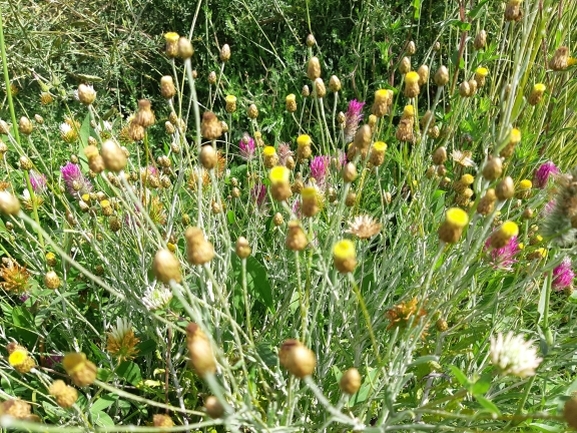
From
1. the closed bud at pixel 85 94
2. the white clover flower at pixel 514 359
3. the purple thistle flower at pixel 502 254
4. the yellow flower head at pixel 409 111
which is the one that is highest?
the closed bud at pixel 85 94

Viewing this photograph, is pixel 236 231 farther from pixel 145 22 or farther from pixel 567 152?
pixel 145 22

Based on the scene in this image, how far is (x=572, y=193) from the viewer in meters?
0.86

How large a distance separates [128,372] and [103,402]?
8 cm

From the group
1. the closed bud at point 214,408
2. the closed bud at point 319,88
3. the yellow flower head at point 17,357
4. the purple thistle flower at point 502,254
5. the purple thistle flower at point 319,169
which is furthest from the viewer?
the purple thistle flower at point 319,169

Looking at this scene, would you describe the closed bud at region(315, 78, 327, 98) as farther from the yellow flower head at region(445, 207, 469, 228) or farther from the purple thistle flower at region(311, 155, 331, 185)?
the yellow flower head at region(445, 207, 469, 228)

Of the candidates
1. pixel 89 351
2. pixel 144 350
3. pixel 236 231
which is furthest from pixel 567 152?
pixel 89 351

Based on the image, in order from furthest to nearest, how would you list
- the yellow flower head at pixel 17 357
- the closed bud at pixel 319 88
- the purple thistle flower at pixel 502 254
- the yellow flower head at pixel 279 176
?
the closed bud at pixel 319 88
the purple thistle flower at pixel 502 254
the yellow flower head at pixel 17 357
the yellow flower head at pixel 279 176

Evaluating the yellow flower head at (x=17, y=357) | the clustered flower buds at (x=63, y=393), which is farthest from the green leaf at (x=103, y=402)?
the clustered flower buds at (x=63, y=393)

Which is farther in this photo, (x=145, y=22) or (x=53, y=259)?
(x=145, y=22)

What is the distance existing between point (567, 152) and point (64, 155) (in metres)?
1.70

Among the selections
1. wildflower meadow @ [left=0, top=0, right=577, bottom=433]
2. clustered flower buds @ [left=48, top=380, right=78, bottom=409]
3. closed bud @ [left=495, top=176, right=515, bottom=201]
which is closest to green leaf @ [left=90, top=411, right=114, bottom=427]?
wildflower meadow @ [left=0, top=0, right=577, bottom=433]

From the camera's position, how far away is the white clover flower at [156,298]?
41.2 inches

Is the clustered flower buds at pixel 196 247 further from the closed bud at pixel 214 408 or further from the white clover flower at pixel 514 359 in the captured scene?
the white clover flower at pixel 514 359

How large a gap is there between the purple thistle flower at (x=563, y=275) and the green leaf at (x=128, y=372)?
94 cm
